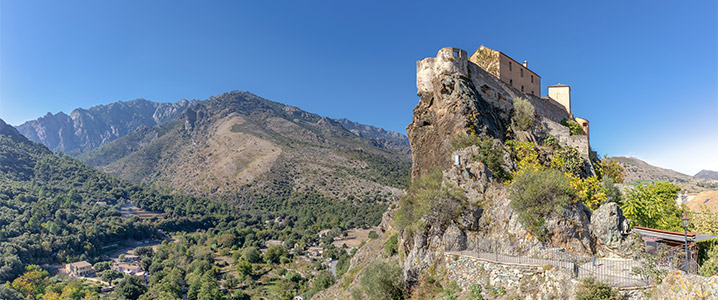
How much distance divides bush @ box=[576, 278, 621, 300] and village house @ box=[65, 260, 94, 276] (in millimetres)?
88129

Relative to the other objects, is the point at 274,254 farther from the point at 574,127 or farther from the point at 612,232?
the point at 612,232

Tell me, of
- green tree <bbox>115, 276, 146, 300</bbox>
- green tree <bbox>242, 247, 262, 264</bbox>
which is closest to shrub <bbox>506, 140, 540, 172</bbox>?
green tree <bbox>115, 276, 146, 300</bbox>

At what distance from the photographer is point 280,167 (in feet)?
484

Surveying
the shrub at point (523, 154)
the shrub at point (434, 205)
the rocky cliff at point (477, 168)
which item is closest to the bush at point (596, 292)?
the rocky cliff at point (477, 168)

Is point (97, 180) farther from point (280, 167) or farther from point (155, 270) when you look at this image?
point (155, 270)

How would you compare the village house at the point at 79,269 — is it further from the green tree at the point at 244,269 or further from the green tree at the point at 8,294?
the green tree at the point at 244,269

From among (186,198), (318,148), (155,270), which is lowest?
(155,270)

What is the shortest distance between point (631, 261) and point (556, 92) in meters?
23.1

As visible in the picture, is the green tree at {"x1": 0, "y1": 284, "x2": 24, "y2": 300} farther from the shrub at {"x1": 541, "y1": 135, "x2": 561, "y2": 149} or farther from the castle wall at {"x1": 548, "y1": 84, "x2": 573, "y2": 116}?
the castle wall at {"x1": 548, "y1": 84, "x2": 573, "y2": 116}

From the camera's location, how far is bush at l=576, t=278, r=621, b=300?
1104 cm

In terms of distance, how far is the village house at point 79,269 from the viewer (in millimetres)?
72688

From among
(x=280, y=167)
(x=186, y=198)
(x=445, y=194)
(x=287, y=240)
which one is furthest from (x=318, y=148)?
(x=445, y=194)

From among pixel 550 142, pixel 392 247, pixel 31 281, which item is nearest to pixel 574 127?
pixel 550 142

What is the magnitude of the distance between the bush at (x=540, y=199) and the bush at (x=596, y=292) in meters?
4.92
